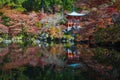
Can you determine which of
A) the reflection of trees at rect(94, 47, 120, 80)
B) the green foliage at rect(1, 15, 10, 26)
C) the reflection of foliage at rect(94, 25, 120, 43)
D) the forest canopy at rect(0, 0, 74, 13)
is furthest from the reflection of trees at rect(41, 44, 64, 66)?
the forest canopy at rect(0, 0, 74, 13)

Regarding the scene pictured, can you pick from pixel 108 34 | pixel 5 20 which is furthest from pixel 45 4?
pixel 108 34

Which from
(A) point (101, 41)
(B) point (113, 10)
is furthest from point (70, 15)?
(B) point (113, 10)

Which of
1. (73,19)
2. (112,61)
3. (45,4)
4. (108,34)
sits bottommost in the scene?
(73,19)

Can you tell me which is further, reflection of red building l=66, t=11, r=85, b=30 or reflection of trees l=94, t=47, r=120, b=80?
reflection of red building l=66, t=11, r=85, b=30

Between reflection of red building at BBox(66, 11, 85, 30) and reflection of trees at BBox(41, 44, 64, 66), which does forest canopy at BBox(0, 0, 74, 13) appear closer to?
reflection of red building at BBox(66, 11, 85, 30)

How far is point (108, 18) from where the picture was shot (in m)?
19.6

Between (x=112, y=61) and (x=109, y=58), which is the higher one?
(x=112, y=61)

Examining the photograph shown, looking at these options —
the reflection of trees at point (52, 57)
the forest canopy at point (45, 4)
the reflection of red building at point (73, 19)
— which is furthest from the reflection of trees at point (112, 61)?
the forest canopy at point (45, 4)

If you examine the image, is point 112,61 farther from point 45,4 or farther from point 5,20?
point 45,4

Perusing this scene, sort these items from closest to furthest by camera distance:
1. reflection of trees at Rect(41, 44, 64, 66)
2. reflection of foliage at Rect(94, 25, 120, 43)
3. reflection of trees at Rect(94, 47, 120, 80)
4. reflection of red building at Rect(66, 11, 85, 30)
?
reflection of trees at Rect(94, 47, 120, 80), reflection of trees at Rect(41, 44, 64, 66), reflection of foliage at Rect(94, 25, 120, 43), reflection of red building at Rect(66, 11, 85, 30)

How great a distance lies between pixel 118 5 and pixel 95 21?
5.25 metres

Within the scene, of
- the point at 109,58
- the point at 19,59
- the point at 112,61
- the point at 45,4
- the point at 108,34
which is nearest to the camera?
the point at 112,61

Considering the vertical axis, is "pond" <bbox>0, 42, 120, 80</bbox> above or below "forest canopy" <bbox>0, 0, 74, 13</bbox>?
below

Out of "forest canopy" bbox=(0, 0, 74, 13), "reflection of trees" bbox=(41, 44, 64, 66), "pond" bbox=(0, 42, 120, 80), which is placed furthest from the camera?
"forest canopy" bbox=(0, 0, 74, 13)
